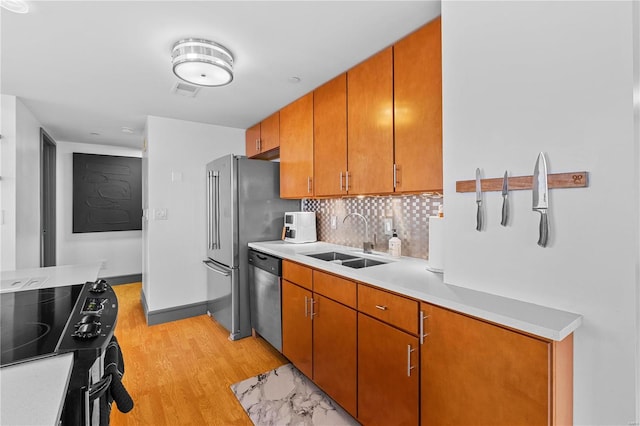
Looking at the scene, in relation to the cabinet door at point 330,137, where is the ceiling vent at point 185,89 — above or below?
above

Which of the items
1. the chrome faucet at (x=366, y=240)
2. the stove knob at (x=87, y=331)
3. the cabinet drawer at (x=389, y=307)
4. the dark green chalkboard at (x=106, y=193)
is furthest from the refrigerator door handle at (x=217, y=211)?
the dark green chalkboard at (x=106, y=193)

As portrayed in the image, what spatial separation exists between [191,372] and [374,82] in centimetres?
260

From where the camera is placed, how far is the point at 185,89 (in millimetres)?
2623

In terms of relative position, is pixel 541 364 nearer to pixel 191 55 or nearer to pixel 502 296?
pixel 502 296

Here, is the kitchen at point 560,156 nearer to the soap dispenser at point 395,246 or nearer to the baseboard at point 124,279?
the soap dispenser at point 395,246

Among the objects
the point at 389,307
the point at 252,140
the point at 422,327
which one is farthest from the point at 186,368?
the point at 252,140

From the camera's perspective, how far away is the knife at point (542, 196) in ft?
3.71

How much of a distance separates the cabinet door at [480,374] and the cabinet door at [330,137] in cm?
129

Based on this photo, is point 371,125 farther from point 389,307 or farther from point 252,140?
point 252,140

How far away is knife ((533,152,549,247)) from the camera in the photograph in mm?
1131

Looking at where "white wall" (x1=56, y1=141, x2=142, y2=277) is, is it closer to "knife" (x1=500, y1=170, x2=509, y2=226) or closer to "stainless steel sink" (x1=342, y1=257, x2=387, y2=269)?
"stainless steel sink" (x1=342, y1=257, x2=387, y2=269)

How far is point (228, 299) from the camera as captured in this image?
306 centimetres

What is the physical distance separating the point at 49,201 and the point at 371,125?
15.5ft

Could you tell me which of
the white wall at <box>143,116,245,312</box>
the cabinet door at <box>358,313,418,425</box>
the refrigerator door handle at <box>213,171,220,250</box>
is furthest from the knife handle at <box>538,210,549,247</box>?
the white wall at <box>143,116,245,312</box>
